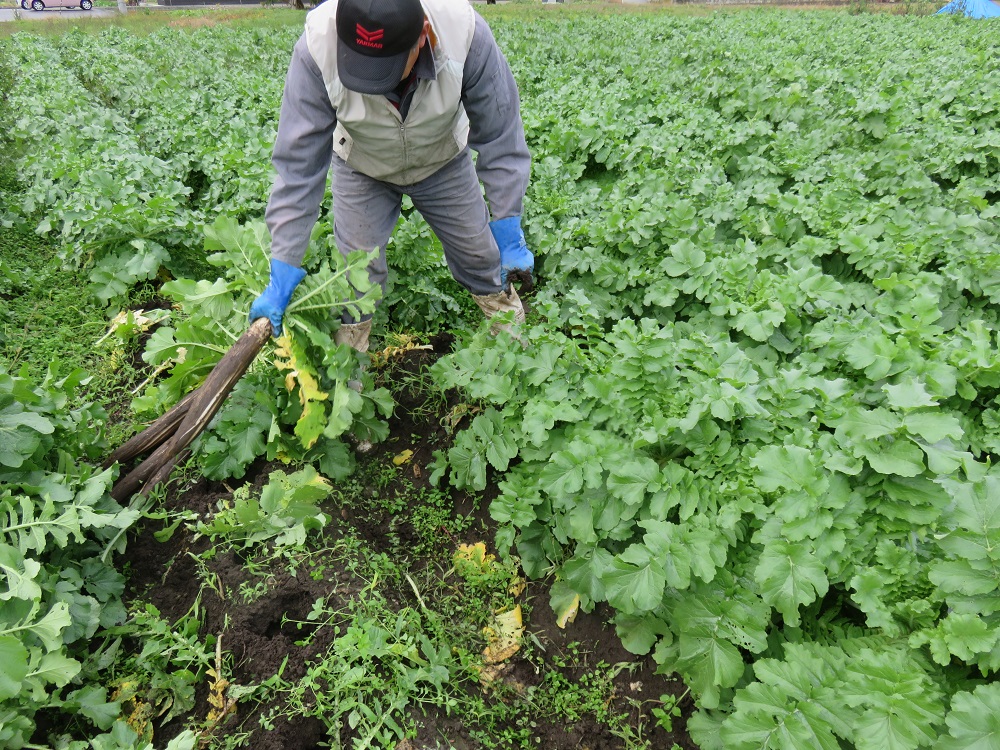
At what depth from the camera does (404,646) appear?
2.49 m

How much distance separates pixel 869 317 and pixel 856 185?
203cm

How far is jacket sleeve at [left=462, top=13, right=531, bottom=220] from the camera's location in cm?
296

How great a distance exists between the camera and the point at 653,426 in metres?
2.58

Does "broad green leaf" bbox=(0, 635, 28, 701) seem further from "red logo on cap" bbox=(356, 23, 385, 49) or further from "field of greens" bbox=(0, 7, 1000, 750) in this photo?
"red logo on cap" bbox=(356, 23, 385, 49)

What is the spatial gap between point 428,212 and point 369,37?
1.23 metres

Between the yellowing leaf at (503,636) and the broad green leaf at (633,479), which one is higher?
the broad green leaf at (633,479)

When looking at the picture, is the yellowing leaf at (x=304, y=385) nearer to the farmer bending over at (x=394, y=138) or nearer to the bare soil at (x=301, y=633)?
the farmer bending over at (x=394, y=138)

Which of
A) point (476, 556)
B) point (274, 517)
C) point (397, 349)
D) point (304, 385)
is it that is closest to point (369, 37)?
point (304, 385)

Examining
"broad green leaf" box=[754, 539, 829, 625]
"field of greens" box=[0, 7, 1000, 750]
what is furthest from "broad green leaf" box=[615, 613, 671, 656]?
"broad green leaf" box=[754, 539, 829, 625]

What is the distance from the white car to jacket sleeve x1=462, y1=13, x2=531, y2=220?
3750 cm

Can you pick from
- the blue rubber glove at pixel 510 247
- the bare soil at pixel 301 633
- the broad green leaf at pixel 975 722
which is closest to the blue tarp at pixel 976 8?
the blue rubber glove at pixel 510 247

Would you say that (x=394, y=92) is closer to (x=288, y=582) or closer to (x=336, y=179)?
(x=336, y=179)

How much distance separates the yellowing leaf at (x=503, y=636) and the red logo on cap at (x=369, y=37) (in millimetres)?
2460

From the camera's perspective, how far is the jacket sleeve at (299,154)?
2752mm
